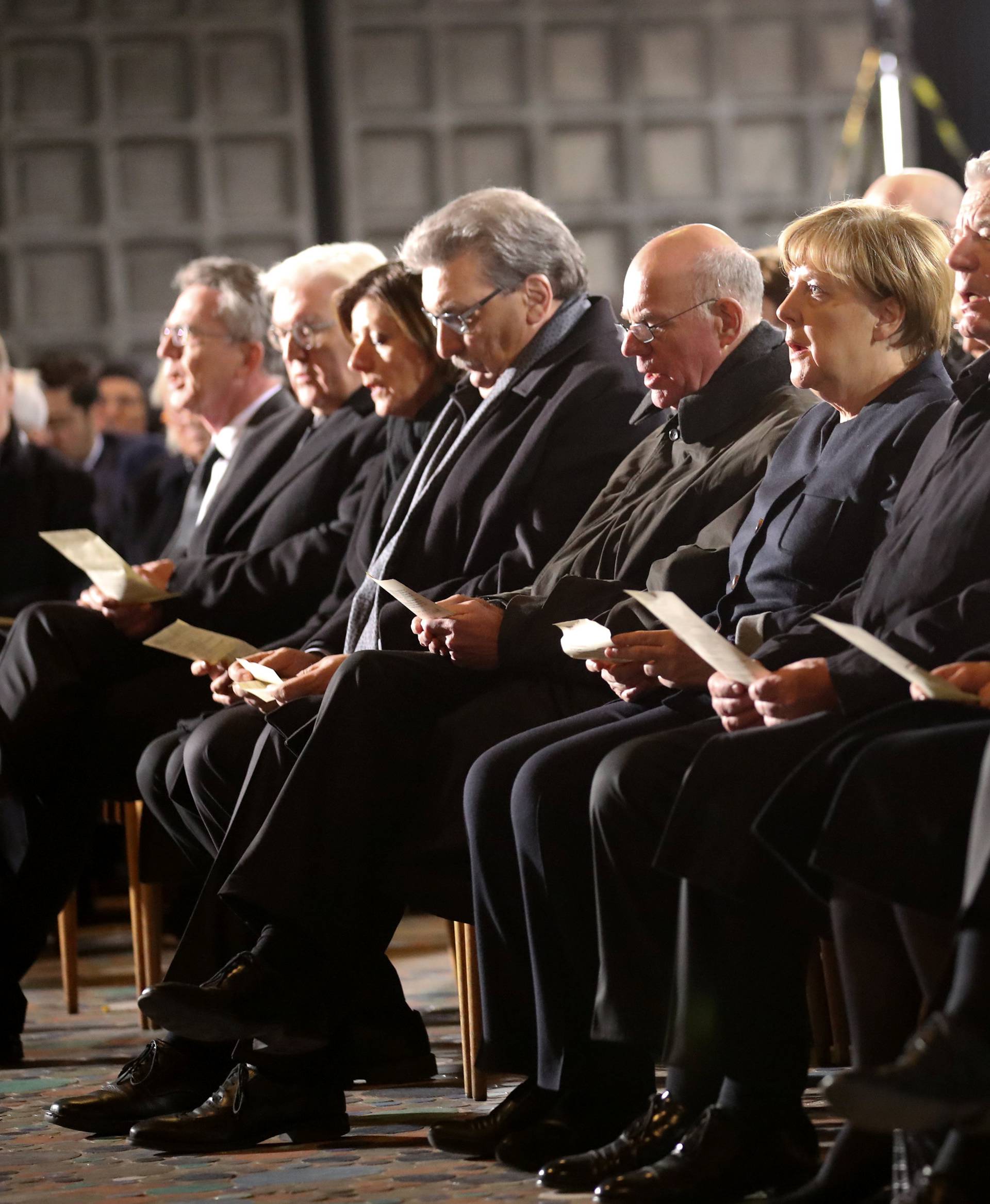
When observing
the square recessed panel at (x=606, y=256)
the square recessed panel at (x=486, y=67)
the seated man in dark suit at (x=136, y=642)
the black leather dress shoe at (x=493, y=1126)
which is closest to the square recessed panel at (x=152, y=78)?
the square recessed panel at (x=486, y=67)

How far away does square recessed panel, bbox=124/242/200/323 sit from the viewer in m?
8.59

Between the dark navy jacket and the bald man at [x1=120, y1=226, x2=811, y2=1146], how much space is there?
0.14 meters

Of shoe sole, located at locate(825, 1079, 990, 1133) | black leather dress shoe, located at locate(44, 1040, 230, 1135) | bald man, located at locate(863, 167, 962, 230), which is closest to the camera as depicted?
shoe sole, located at locate(825, 1079, 990, 1133)

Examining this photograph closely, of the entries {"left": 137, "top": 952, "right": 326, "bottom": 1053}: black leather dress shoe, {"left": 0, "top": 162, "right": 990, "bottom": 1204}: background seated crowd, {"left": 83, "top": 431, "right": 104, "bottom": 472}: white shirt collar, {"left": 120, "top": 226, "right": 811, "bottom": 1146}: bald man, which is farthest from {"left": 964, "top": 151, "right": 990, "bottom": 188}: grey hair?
{"left": 83, "top": 431, "right": 104, "bottom": 472}: white shirt collar

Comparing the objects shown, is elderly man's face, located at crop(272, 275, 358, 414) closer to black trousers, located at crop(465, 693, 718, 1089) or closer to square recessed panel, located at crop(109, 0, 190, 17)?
black trousers, located at crop(465, 693, 718, 1089)

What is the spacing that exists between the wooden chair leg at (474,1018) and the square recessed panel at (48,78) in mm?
6186

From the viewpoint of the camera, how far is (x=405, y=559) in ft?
11.6

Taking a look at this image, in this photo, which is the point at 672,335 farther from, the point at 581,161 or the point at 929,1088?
the point at 581,161

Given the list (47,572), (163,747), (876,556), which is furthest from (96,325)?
(876,556)

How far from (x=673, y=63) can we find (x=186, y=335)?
4527 mm

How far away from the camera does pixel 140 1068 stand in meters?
3.00

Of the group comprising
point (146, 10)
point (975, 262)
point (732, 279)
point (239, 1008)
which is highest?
point (146, 10)

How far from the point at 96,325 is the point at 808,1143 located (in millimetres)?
6947

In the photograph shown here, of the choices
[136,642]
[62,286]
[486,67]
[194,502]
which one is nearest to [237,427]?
[194,502]
